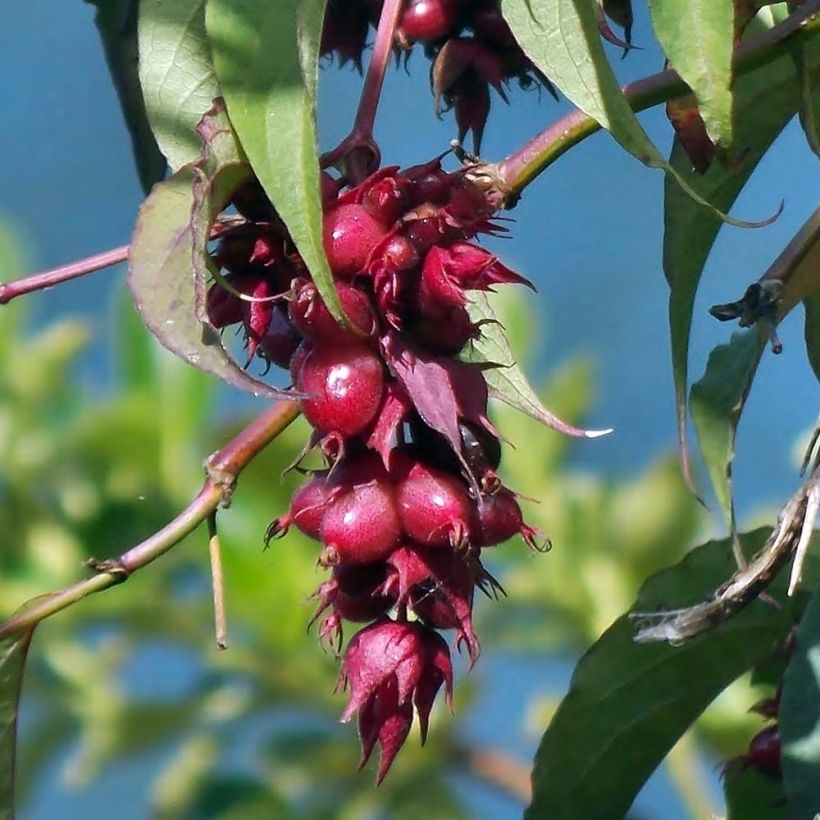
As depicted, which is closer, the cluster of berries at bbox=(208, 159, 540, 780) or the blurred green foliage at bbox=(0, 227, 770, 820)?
the cluster of berries at bbox=(208, 159, 540, 780)

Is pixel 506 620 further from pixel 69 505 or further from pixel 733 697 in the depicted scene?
pixel 69 505

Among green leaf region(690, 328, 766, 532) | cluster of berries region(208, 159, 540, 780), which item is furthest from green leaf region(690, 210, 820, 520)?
cluster of berries region(208, 159, 540, 780)

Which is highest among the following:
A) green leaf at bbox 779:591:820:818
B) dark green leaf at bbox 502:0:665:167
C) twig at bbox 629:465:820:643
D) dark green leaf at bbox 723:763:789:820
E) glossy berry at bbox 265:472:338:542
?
dark green leaf at bbox 502:0:665:167

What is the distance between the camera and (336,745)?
105 cm

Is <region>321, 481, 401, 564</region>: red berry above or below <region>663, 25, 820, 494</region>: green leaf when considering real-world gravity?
below

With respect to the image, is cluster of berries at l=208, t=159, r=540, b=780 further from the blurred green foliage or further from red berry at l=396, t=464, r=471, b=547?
the blurred green foliage

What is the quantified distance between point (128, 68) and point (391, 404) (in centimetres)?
19

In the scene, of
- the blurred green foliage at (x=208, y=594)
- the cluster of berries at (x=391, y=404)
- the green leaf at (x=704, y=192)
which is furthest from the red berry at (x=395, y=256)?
the blurred green foliage at (x=208, y=594)

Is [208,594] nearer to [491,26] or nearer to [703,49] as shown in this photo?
[491,26]

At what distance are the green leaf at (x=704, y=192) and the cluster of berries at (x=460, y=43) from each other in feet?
0.18

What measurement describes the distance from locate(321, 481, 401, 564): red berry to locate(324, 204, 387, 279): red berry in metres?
0.05

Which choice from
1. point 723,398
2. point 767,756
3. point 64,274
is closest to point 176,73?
point 64,274

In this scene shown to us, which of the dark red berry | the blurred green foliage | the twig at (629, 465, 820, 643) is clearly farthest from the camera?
the blurred green foliage

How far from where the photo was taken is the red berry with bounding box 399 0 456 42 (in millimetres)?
405
